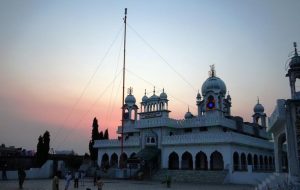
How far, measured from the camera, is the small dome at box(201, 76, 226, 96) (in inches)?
1736

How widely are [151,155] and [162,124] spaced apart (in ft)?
14.1

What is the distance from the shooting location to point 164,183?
30750 millimetres

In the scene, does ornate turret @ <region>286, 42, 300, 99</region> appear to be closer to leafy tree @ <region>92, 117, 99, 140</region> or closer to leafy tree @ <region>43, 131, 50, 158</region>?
leafy tree @ <region>43, 131, 50, 158</region>

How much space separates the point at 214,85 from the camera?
1738 inches

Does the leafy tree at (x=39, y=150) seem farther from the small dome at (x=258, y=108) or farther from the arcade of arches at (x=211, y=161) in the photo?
the small dome at (x=258, y=108)

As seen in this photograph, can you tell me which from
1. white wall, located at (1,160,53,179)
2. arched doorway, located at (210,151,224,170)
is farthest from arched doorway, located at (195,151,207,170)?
white wall, located at (1,160,53,179)

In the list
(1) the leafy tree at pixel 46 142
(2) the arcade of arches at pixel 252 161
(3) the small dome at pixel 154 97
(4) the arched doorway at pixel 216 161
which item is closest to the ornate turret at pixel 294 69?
(2) the arcade of arches at pixel 252 161

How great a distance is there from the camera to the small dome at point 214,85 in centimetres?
4409

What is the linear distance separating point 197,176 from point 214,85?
14.3m

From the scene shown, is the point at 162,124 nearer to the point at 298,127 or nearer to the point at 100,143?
the point at 100,143

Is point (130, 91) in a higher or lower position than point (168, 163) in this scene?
higher

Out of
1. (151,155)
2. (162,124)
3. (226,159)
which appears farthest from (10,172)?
(226,159)

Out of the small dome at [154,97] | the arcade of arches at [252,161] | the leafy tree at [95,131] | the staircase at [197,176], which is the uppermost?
the small dome at [154,97]

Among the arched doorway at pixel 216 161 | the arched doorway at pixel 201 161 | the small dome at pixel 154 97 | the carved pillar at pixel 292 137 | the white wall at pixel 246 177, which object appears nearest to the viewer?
the carved pillar at pixel 292 137
